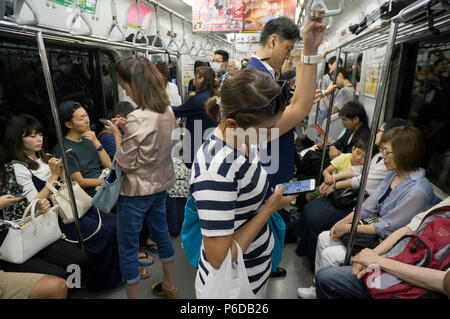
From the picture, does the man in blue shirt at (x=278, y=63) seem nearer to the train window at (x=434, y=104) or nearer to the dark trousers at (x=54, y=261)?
the train window at (x=434, y=104)

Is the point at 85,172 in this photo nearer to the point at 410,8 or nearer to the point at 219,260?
the point at 219,260

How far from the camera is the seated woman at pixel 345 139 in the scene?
11.8 ft

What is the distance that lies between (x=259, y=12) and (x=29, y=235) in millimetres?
4198

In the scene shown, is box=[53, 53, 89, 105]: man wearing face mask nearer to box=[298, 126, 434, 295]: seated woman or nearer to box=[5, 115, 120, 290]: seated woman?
box=[5, 115, 120, 290]: seated woman

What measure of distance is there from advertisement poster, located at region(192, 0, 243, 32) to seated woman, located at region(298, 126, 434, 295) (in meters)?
3.19

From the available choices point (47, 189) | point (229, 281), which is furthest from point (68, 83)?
point (229, 281)

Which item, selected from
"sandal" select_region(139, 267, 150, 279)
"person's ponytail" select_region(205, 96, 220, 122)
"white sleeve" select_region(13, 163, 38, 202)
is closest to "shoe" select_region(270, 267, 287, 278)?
Result: "sandal" select_region(139, 267, 150, 279)

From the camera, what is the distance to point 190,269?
2869 mm

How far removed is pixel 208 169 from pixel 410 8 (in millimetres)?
1346

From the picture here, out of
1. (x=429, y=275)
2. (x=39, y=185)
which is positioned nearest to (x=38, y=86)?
(x=39, y=185)

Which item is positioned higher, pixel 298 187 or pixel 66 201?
pixel 298 187

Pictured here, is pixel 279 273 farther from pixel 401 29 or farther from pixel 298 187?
pixel 401 29

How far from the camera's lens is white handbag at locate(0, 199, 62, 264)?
1.90 m

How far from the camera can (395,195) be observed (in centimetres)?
214
